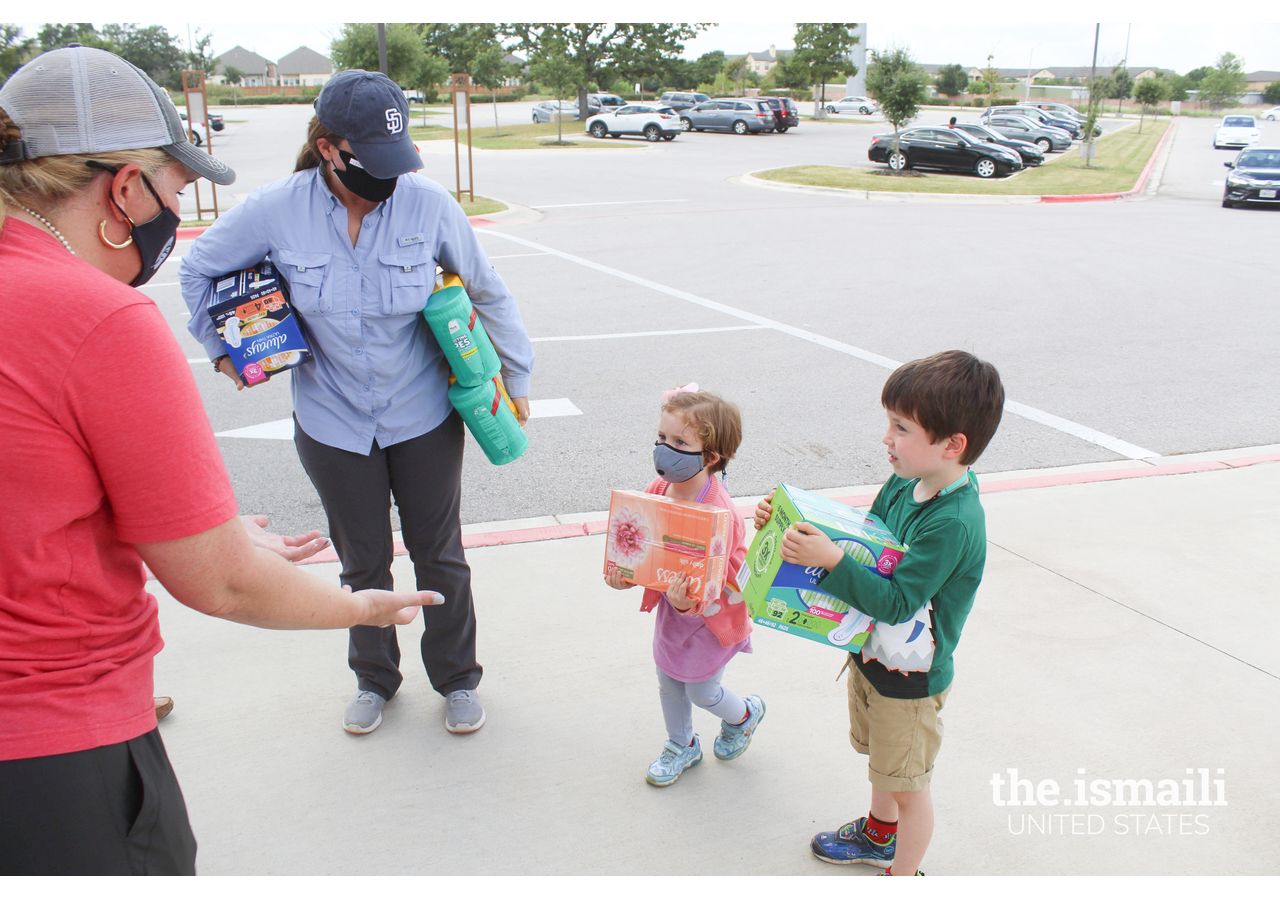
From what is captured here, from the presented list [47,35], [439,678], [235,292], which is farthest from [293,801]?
[47,35]

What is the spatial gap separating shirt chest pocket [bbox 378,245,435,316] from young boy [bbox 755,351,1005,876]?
126 cm

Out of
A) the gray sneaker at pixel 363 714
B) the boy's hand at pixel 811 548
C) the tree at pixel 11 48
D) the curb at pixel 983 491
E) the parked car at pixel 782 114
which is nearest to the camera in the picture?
the boy's hand at pixel 811 548

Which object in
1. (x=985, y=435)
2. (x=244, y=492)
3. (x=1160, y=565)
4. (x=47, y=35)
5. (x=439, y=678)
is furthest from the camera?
Result: (x=47, y=35)

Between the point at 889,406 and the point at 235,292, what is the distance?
199 centimetres

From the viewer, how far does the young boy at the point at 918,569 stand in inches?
93.0

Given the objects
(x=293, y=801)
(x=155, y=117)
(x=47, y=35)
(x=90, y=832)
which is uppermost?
(x=47, y=35)

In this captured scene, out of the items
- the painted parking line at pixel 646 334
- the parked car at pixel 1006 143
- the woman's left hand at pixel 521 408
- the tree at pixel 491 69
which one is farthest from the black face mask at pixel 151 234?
the tree at pixel 491 69

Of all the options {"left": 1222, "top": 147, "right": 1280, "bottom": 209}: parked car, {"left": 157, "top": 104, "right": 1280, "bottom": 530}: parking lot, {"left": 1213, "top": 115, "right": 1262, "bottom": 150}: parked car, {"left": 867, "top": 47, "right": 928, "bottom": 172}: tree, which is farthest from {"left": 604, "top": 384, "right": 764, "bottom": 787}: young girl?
{"left": 1213, "top": 115, "right": 1262, "bottom": 150}: parked car

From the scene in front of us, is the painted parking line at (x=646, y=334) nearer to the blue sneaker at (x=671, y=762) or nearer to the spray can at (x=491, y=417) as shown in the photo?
the spray can at (x=491, y=417)

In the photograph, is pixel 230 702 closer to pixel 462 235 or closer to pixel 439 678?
pixel 439 678

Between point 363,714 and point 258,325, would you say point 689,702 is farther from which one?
point 258,325

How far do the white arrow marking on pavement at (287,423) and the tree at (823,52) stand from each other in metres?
58.3

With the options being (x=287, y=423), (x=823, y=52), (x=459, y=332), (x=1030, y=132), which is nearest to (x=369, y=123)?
(x=459, y=332)

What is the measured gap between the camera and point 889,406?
8.09 feet
